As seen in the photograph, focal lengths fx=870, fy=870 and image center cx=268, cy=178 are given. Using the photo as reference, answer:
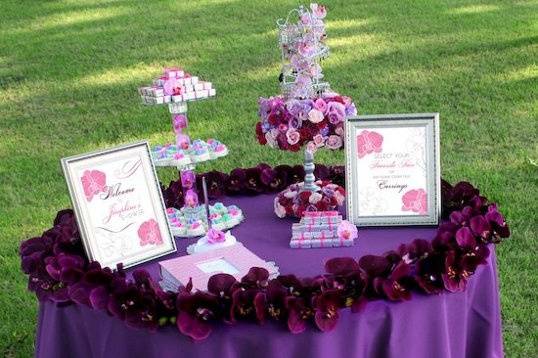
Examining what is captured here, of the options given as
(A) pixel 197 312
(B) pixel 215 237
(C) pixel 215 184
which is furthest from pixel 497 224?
(C) pixel 215 184

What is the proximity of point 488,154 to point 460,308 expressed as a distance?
10.9ft

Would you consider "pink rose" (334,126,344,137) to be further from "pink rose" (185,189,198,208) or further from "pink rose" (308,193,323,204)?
"pink rose" (185,189,198,208)

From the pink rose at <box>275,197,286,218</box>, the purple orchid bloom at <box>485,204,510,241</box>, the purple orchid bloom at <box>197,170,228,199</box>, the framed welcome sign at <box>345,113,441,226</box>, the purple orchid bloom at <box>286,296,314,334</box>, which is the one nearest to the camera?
the purple orchid bloom at <box>286,296,314,334</box>

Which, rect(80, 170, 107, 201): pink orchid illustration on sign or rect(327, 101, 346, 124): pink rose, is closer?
rect(80, 170, 107, 201): pink orchid illustration on sign

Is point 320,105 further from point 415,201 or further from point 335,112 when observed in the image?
point 415,201

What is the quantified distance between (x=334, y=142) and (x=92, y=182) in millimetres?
704

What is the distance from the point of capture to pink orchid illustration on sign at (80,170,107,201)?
2.24m

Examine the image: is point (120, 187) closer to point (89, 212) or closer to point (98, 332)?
point (89, 212)

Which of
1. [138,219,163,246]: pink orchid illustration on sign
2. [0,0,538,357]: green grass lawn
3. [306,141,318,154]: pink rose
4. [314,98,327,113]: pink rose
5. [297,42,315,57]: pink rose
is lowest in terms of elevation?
[0,0,538,357]: green grass lawn

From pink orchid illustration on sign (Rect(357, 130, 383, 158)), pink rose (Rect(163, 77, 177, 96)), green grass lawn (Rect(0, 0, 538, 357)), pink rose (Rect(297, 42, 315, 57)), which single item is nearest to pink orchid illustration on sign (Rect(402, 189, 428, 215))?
pink orchid illustration on sign (Rect(357, 130, 383, 158))

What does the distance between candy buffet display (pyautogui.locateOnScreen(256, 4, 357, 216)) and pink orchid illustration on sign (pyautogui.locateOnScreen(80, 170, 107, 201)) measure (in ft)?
1.80

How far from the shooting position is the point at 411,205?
2480 mm

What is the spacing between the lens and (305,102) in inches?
98.1

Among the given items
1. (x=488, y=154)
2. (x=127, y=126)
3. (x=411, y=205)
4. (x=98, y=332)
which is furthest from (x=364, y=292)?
(x=127, y=126)
